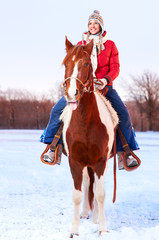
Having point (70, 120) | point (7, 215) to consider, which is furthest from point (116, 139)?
point (7, 215)

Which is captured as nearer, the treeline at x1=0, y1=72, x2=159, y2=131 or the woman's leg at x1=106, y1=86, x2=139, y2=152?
the woman's leg at x1=106, y1=86, x2=139, y2=152

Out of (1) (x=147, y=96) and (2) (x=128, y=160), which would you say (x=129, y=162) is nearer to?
(2) (x=128, y=160)

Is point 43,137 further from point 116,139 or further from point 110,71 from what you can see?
point 110,71

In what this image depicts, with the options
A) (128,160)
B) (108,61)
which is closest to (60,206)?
(128,160)

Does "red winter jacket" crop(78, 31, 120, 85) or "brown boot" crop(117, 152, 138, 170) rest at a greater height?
"red winter jacket" crop(78, 31, 120, 85)

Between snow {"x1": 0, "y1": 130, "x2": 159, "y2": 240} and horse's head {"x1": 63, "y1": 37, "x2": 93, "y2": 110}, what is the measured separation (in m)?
2.34

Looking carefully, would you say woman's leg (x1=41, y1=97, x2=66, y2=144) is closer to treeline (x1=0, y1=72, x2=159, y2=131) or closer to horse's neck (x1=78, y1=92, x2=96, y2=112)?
horse's neck (x1=78, y1=92, x2=96, y2=112)

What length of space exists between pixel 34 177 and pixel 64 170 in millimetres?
1477

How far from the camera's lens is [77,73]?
3.36m

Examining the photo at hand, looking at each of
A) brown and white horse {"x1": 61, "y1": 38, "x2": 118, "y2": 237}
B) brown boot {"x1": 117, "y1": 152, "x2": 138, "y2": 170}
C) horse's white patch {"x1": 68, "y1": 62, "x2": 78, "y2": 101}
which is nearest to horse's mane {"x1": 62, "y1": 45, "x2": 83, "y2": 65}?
brown and white horse {"x1": 61, "y1": 38, "x2": 118, "y2": 237}

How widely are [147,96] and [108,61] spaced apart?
38216 mm

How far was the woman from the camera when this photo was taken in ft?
15.1

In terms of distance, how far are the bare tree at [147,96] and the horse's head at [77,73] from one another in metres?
37.5

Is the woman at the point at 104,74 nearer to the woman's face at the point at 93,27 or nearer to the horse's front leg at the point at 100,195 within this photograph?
the woman's face at the point at 93,27
